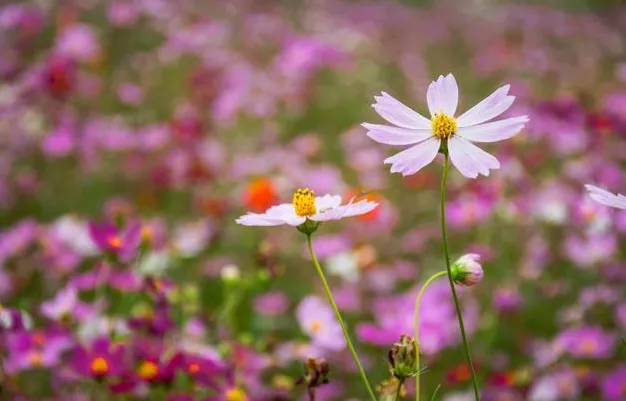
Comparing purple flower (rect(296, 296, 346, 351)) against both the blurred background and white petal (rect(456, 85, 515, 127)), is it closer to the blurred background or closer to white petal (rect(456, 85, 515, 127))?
the blurred background

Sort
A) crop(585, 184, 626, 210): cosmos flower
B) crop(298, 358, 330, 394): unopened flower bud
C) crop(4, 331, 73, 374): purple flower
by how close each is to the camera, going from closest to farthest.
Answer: crop(585, 184, 626, 210): cosmos flower → crop(298, 358, 330, 394): unopened flower bud → crop(4, 331, 73, 374): purple flower

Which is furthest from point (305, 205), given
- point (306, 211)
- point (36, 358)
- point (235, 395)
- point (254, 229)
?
point (254, 229)

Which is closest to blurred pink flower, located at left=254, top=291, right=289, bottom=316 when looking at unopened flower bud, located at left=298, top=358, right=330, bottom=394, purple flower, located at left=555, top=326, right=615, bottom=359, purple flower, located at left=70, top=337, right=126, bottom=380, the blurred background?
the blurred background

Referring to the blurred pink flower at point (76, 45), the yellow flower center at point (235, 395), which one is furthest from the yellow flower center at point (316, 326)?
the blurred pink flower at point (76, 45)

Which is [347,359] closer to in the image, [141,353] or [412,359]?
[141,353]

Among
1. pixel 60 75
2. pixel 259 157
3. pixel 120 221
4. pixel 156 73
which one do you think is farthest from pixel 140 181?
pixel 120 221
